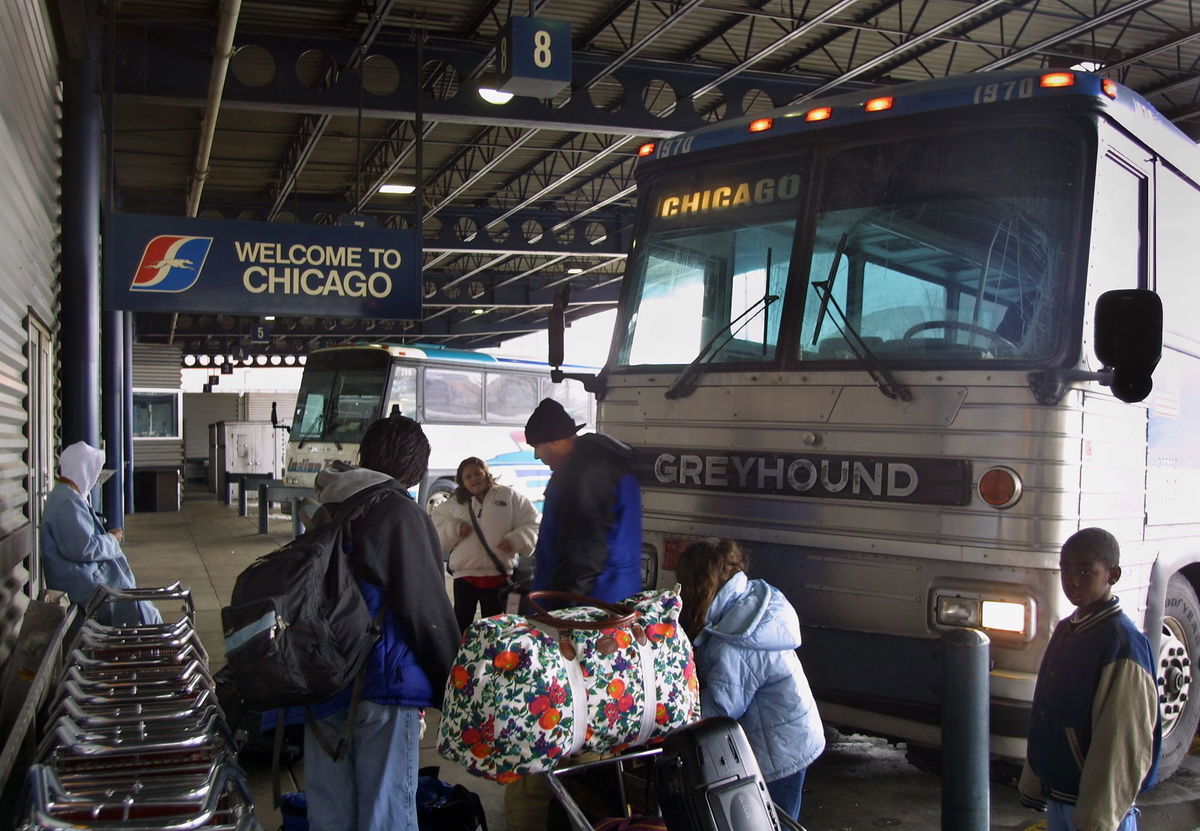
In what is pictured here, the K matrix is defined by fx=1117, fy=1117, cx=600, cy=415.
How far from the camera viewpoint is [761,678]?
3.89 meters

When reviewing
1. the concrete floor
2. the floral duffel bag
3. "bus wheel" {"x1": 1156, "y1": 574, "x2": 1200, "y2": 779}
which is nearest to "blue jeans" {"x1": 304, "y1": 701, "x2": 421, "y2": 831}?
the floral duffel bag

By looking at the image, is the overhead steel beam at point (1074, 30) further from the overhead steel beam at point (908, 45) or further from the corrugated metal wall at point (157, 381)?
the corrugated metal wall at point (157, 381)

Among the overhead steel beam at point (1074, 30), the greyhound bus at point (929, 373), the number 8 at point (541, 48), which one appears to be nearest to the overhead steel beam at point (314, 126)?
the number 8 at point (541, 48)

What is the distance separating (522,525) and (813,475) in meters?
3.02

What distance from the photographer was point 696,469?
5617 millimetres

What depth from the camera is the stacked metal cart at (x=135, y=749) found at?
9.84 ft

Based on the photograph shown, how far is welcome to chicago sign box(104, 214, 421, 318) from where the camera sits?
8.48 metres

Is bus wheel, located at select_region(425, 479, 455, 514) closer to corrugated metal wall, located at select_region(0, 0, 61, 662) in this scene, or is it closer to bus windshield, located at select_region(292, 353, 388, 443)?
bus windshield, located at select_region(292, 353, 388, 443)

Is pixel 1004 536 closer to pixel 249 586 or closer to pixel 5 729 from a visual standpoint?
pixel 249 586

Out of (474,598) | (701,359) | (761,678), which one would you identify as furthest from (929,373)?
(474,598)

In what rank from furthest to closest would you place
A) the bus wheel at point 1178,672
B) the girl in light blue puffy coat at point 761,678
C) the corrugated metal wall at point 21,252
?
the corrugated metal wall at point 21,252 → the bus wheel at point 1178,672 → the girl in light blue puffy coat at point 761,678

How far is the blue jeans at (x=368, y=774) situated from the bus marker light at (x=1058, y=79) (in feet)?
12.1

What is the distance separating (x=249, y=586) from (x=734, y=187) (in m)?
3.35

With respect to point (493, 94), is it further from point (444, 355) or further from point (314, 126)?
point (444, 355)
